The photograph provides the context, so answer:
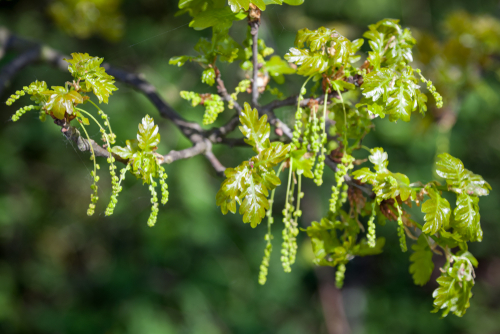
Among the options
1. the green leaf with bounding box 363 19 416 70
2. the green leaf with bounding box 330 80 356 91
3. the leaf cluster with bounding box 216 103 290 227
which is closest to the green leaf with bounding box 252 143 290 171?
the leaf cluster with bounding box 216 103 290 227

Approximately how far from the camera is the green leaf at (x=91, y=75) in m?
0.42

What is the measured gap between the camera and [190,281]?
202cm

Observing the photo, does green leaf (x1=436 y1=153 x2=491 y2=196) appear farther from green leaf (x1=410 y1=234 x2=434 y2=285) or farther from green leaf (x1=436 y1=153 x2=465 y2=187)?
green leaf (x1=410 y1=234 x2=434 y2=285)

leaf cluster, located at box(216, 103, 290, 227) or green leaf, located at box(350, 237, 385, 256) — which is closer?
leaf cluster, located at box(216, 103, 290, 227)

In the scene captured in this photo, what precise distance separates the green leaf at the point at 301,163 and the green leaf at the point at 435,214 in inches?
6.6

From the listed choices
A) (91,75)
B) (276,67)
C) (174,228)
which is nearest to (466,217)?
(276,67)

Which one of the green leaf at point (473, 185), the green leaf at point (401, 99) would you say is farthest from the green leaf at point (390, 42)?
the green leaf at point (473, 185)

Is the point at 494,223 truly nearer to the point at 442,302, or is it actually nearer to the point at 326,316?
the point at 326,316

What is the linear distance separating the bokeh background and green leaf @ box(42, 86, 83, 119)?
1.20 metres

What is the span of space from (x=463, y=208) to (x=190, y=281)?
1825mm

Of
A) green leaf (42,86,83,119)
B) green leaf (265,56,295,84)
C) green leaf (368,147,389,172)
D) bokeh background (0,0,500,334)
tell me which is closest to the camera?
green leaf (42,86,83,119)

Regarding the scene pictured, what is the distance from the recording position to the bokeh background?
1.78m

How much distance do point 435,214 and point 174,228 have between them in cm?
166

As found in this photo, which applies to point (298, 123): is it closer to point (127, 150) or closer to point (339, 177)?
point (339, 177)
